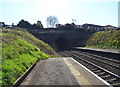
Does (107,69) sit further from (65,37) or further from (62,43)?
(62,43)

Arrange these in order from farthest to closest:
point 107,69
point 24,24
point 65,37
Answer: point 24,24, point 65,37, point 107,69

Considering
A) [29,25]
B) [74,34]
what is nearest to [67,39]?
[74,34]

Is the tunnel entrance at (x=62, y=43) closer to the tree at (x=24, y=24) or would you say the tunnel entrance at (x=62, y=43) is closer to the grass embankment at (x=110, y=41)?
the grass embankment at (x=110, y=41)

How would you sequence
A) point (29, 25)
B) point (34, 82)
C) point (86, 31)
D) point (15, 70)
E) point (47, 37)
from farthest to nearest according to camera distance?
1. point (29, 25)
2. point (86, 31)
3. point (47, 37)
4. point (15, 70)
5. point (34, 82)

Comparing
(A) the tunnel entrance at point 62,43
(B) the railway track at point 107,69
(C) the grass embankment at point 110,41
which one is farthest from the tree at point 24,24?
(B) the railway track at point 107,69

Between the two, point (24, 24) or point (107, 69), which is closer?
point (107, 69)

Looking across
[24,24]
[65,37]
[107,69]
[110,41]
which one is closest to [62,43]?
[65,37]

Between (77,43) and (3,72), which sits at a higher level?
(3,72)

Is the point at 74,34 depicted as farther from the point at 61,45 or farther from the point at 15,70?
the point at 15,70

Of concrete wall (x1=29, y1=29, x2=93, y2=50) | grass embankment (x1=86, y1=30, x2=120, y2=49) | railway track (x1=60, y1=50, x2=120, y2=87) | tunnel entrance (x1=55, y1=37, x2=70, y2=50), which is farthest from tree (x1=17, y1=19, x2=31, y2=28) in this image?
railway track (x1=60, y1=50, x2=120, y2=87)

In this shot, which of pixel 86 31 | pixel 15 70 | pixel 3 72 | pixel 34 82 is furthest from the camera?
pixel 86 31

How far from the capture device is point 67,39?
235ft

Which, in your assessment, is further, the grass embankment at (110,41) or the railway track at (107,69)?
the grass embankment at (110,41)

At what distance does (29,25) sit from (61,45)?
2633cm
